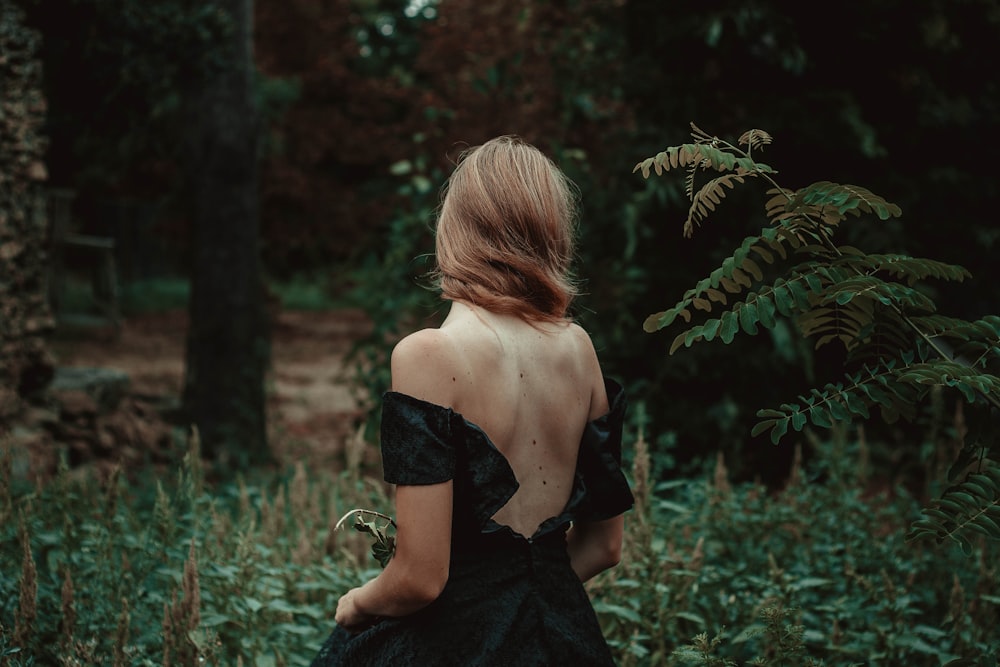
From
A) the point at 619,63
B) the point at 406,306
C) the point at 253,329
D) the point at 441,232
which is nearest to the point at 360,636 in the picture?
the point at 441,232

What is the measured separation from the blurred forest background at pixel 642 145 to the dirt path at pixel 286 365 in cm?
95

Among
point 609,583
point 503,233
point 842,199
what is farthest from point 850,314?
point 609,583

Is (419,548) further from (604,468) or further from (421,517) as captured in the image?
(604,468)

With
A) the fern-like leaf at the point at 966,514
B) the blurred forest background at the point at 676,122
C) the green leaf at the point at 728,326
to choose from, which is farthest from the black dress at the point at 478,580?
the blurred forest background at the point at 676,122

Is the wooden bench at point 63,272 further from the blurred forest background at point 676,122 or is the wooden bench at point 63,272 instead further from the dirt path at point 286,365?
the blurred forest background at point 676,122

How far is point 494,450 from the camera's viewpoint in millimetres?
2033

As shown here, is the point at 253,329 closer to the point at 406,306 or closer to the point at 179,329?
the point at 406,306

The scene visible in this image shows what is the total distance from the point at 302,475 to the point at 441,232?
1.87 meters

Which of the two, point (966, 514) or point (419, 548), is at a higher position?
point (966, 514)

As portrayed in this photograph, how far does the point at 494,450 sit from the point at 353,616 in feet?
1.67

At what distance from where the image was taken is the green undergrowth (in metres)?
2.82

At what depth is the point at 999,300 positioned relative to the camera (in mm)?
6527

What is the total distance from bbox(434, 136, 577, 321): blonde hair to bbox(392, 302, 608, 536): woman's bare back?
5 cm

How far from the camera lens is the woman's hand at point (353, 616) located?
2139mm
